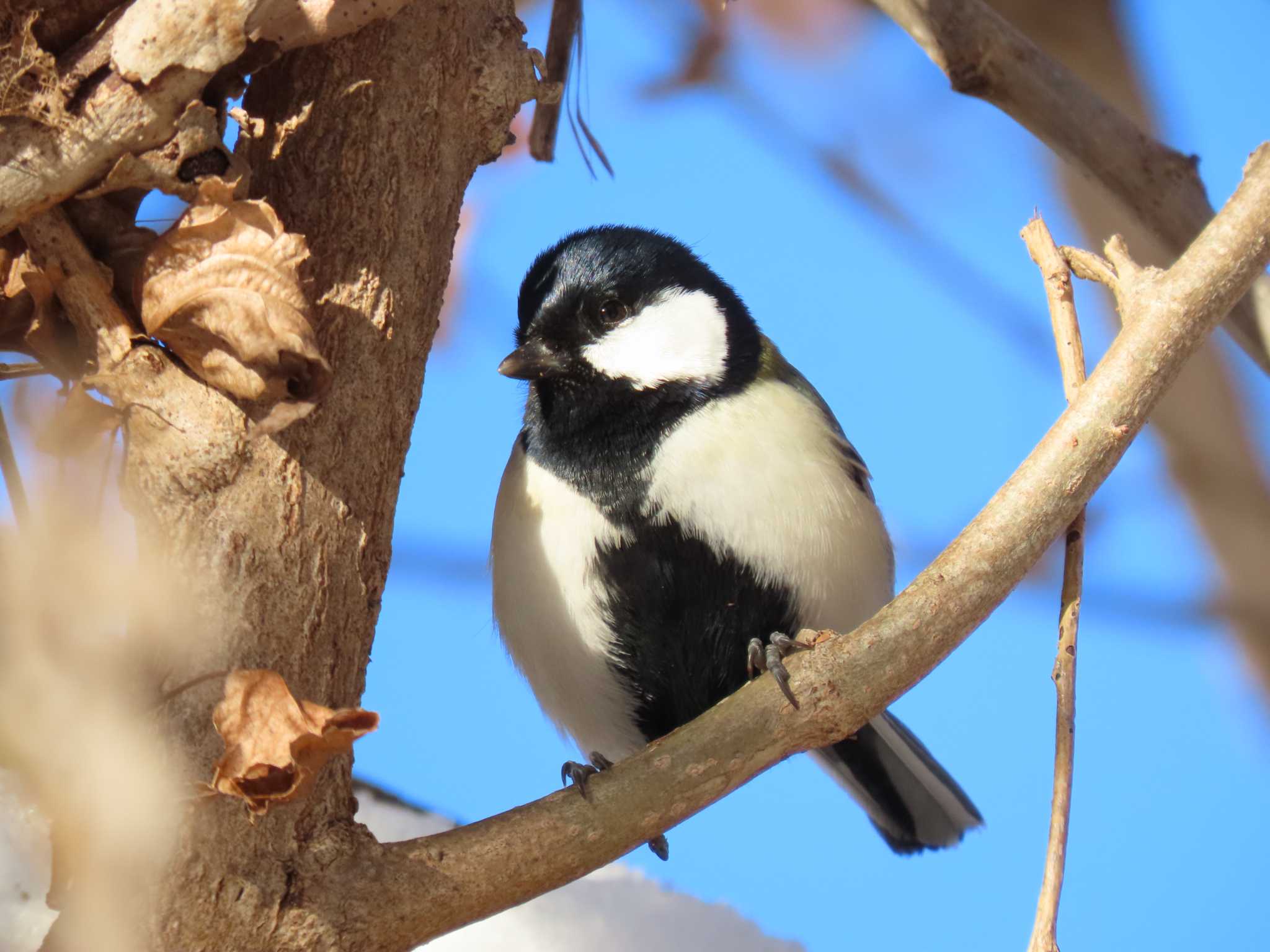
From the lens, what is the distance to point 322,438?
0.91 metres

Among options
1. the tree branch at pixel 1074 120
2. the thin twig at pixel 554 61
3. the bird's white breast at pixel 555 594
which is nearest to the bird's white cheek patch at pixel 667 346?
the bird's white breast at pixel 555 594

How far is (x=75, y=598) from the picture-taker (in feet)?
2.65

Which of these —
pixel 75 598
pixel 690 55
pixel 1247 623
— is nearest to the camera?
pixel 75 598

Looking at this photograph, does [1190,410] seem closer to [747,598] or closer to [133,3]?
[747,598]


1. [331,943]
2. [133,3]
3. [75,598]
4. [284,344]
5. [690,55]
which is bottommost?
[331,943]

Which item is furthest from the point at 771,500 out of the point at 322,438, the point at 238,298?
the point at 238,298

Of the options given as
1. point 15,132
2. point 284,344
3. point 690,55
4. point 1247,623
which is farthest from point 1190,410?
point 15,132

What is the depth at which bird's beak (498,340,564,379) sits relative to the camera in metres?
1.33

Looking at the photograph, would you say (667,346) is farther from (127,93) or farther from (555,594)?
(127,93)

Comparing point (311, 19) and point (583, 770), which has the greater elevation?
point (311, 19)

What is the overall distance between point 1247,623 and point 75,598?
1.77 meters

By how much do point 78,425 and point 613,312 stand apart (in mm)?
671

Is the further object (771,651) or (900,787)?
(900,787)

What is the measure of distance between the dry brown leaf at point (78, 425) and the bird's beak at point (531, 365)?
1.74 ft
